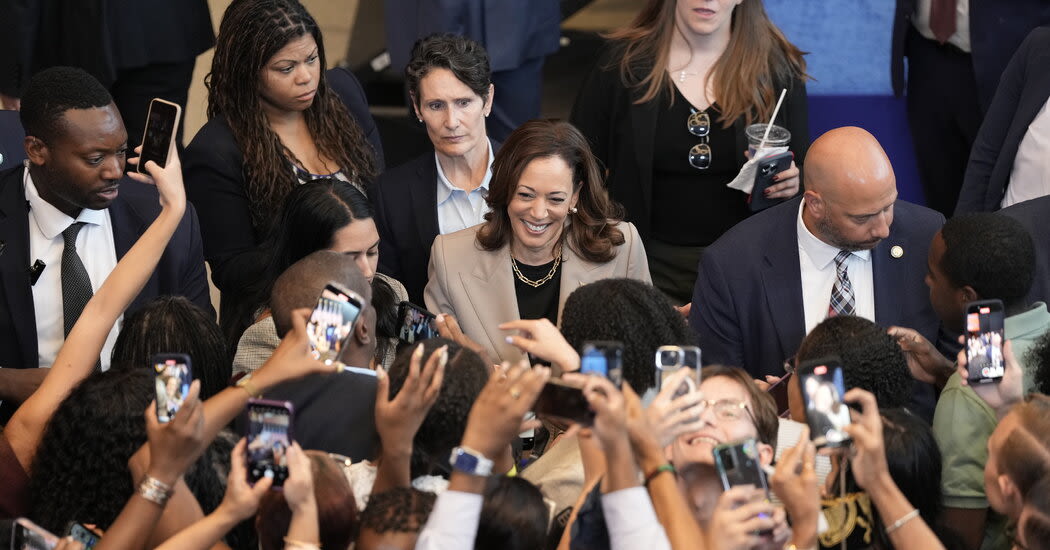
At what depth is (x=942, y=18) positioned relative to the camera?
219 inches

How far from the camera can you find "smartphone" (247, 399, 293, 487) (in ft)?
8.11

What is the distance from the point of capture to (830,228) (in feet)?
13.5

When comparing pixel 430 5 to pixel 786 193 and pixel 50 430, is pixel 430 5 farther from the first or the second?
pixel 50 430

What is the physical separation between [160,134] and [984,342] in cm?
217

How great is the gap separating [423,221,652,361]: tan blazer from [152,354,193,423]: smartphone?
1.67 metres

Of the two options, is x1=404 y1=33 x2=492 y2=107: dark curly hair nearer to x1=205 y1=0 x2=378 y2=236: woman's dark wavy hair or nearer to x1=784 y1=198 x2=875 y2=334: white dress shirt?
x1=205 y1=0 x2=378 y2=236: woman's dark wavy hair

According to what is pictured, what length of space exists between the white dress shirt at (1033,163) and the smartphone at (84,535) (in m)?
3.29

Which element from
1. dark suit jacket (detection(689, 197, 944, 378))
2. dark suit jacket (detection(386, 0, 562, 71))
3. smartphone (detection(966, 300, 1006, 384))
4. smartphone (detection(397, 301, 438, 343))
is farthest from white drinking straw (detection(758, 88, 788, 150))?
smartphone (detection(966, 300, 1006, 384))

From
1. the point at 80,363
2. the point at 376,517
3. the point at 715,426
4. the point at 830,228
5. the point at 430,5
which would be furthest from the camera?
the point at 430,5

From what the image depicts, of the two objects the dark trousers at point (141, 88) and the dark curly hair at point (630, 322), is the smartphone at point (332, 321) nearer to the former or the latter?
the dark curly hair at point (630, 322)

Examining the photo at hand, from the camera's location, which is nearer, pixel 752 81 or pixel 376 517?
pixel 376 517

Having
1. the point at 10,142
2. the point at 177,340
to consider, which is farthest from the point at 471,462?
the point at 10,142

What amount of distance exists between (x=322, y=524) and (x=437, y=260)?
6.30ft

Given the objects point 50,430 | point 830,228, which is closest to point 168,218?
point 50,430
